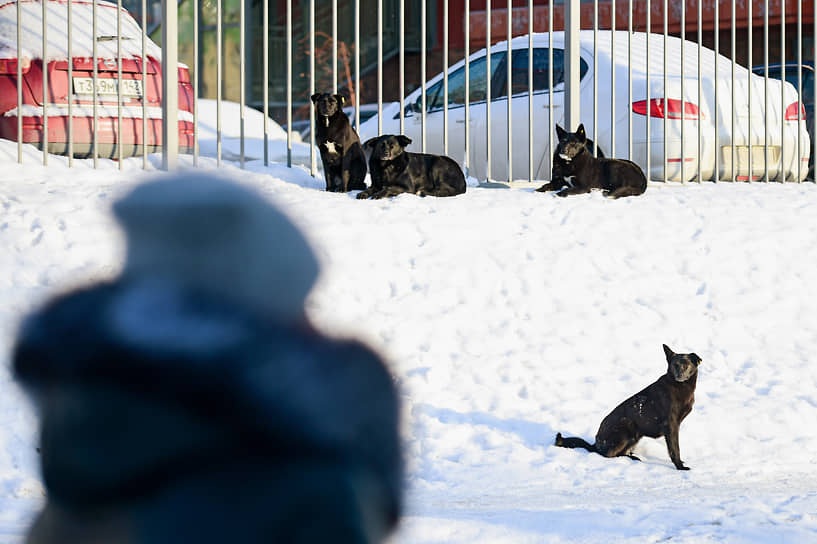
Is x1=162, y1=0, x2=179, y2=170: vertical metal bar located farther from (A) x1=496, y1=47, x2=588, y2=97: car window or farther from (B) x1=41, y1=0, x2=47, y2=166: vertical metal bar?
(A) x1=496, y1=47, x2=588, y2=97: car window

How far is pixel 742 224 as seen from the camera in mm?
7355

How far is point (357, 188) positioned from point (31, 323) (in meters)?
6.62

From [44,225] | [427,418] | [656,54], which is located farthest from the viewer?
[656,54]

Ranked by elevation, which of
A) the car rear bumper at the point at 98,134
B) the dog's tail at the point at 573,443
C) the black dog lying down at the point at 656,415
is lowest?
the dog's tail at the point at 573,443

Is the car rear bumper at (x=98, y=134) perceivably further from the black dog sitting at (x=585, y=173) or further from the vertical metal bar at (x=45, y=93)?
the black dog sitting at (x=585, y=173)

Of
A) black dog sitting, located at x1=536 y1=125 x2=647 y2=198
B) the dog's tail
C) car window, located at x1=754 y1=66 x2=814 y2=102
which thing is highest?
car window, located at x1=754 y1=66 x2=814 y2=102

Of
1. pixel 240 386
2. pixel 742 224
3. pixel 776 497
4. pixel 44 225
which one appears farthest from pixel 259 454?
pixel 742 224

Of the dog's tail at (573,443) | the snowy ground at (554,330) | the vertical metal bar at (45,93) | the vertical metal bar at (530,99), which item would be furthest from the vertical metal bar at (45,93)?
the dog's tail at (573,443)

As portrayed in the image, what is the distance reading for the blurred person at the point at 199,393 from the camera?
91 centimetres

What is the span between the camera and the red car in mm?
7348

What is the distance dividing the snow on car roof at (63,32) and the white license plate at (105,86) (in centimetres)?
18

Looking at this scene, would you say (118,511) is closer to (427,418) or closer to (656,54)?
(427,418)

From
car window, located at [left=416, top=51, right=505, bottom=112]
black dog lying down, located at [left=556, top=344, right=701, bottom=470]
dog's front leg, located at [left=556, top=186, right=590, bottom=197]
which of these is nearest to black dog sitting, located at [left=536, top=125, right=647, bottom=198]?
dog's front leg, located at [left=556, top=186, right=590, bottom=197]

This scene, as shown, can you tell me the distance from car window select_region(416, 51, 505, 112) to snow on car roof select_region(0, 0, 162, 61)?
7.67 feet
